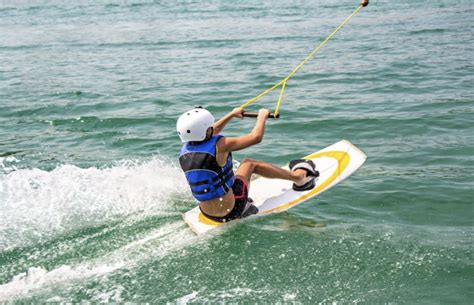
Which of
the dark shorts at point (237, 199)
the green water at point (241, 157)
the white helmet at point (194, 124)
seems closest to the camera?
the green water at point (241, 157)

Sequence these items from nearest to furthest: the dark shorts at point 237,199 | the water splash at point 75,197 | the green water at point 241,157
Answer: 1. the green water at point 241,157
2. the dark shorts at point 237,199
3. the water splash at point 75,197

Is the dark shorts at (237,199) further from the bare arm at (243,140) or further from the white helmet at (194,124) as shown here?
the white helmet at (194,124)

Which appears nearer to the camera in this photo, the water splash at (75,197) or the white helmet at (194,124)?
the white helmet at (194,124)

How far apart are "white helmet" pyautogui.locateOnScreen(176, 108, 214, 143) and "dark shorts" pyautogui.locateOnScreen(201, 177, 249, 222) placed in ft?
3.31

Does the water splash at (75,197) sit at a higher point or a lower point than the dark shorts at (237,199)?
lower

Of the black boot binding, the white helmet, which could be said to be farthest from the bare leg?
the white helmet

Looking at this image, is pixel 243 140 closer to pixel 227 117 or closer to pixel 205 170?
pixel 205 170

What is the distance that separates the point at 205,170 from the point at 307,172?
2.04 metres

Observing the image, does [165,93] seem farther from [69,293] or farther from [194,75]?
[69,293]

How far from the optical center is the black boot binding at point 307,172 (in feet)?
27.6

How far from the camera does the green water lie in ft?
20.4

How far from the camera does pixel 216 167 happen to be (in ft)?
23.4

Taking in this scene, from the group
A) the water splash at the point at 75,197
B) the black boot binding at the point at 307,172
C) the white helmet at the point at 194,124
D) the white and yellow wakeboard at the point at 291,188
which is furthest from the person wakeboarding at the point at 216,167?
the water splash at the point at 75,197

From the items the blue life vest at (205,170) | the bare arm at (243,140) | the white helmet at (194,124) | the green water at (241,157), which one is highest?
the white helmet at (194,124)
